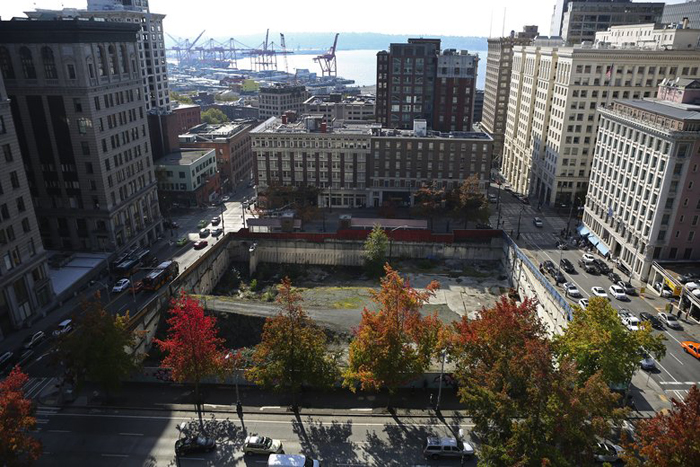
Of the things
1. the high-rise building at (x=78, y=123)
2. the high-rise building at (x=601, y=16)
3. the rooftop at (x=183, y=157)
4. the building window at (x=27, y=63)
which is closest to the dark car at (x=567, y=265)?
the high-rise building at (x=78, y=123)

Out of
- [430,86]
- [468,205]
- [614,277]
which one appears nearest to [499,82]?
[430,86]

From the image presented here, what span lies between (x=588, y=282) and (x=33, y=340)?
249ft

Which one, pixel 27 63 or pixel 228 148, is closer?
pixel 27 63

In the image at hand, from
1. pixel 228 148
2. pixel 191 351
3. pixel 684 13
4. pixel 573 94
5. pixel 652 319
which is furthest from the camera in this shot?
pixel 684 13

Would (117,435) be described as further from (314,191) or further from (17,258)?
(314,191)

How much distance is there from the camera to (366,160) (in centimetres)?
10869

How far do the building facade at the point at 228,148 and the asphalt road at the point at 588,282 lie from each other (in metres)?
72.0

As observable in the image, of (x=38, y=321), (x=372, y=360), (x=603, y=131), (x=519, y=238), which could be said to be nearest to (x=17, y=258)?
(x=38, y=321)

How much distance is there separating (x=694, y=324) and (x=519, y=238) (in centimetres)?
3397

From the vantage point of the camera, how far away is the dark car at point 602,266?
75.7 meters

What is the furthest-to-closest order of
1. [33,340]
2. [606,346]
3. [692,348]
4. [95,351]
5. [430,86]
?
[430,86], [33,340], [692,348], [95,351], [606,346]

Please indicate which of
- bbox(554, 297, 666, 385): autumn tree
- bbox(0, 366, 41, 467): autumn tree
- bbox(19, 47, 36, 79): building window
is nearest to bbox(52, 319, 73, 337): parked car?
bbox(0, 366, 41, 467): autumn tree

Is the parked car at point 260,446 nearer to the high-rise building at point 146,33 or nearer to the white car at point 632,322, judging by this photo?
the white car at point 632,322

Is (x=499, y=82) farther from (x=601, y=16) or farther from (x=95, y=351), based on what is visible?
(x=95, y=351)
